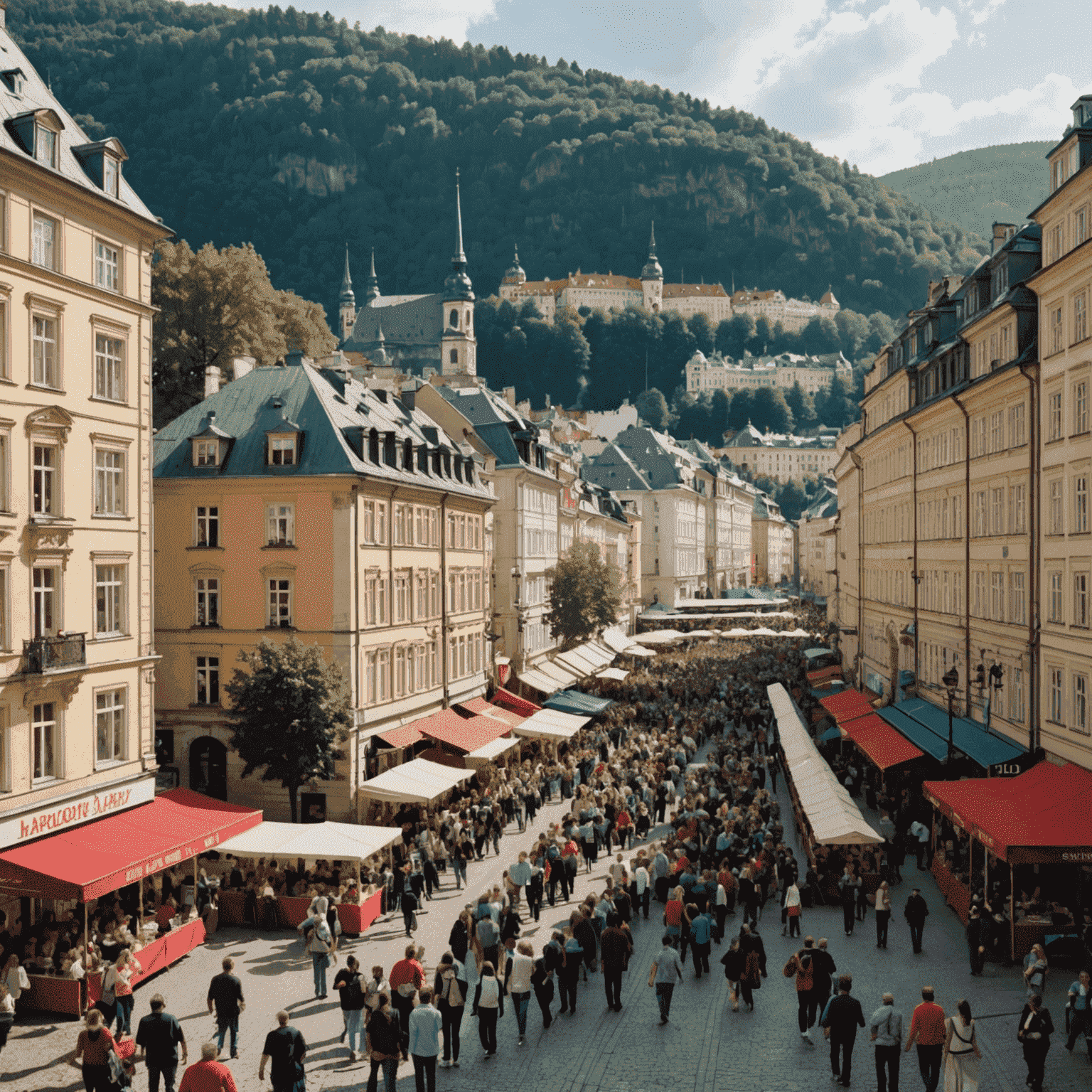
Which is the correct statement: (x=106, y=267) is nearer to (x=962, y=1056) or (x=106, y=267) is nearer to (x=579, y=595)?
(x=962, y=1056)

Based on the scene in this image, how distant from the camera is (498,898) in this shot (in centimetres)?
2100

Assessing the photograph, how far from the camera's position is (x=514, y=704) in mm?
46156

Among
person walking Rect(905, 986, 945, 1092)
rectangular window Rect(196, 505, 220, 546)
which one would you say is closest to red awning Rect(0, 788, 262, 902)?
rectangular window Rect(196, 505, 220, 546)

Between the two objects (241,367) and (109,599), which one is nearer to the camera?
(109,599)

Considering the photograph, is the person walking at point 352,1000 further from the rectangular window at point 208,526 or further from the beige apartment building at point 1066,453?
the rectangular window at point 208,526

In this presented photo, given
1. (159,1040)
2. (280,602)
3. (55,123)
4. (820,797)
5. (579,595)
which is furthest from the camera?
(579,595)

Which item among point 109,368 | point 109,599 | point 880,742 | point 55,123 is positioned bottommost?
point 880,742

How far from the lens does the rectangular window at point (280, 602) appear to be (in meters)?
34.3

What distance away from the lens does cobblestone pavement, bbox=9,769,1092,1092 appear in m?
15.4

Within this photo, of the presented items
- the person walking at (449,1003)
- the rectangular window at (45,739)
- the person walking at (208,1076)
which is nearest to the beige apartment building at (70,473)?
the rectangular window at (45,739)

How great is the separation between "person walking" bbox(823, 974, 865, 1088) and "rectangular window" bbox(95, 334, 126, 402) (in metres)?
18.2

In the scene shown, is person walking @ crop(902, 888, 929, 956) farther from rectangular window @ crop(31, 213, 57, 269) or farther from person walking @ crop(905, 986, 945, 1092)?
rectangular window @ crop(31, 213, 57, 269)

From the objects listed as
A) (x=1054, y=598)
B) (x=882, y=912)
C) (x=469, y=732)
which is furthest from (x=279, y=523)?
(x=1054, y=598)

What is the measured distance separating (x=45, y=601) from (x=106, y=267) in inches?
280
